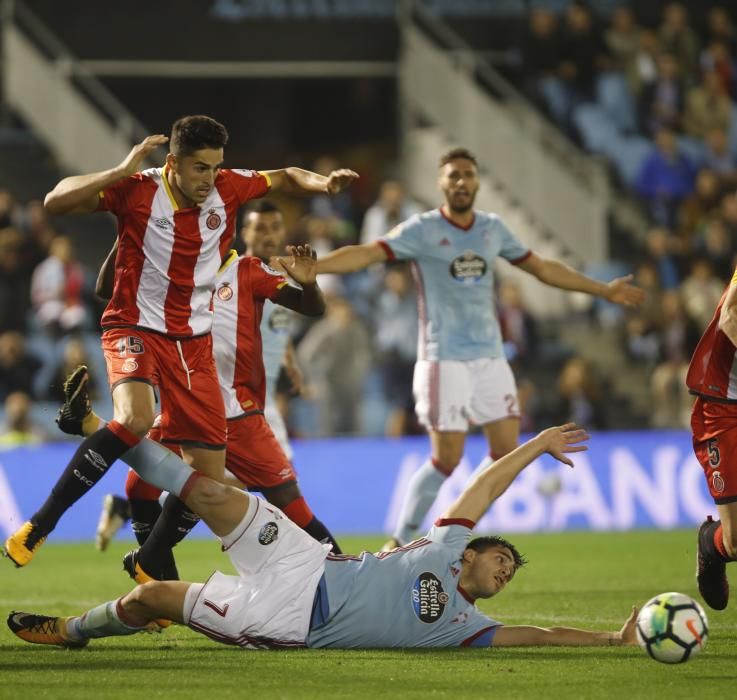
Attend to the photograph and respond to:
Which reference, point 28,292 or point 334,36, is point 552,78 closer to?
point 334,36

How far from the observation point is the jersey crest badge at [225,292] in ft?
30.0

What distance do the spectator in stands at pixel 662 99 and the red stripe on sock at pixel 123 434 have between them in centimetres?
1534

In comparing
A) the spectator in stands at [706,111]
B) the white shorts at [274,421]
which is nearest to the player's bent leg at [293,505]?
the white shorts at [274,421]

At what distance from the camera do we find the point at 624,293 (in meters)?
10.5

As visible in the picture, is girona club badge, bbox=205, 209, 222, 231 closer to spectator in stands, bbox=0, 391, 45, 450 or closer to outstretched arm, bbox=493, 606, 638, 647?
outstretched arm, bbox=493, 606, 638, 647

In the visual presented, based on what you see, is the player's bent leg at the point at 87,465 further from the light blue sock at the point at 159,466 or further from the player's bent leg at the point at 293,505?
the player's bent leg at the point at 293,505

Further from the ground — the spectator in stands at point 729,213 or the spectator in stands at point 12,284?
the spectator in stands at point 729,213

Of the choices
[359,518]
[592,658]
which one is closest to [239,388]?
[592,658]

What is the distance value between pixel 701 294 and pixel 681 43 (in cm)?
497

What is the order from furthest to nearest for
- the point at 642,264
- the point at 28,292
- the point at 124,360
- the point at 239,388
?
the point at 642,264
the point at 28,292
the point at 239,388
the point at 124,360

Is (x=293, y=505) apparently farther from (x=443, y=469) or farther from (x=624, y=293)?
(x=624, y=293)

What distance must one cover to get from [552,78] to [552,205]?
201 cm

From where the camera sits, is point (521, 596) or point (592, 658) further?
point (521, 596)

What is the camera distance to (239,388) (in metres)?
9.08
